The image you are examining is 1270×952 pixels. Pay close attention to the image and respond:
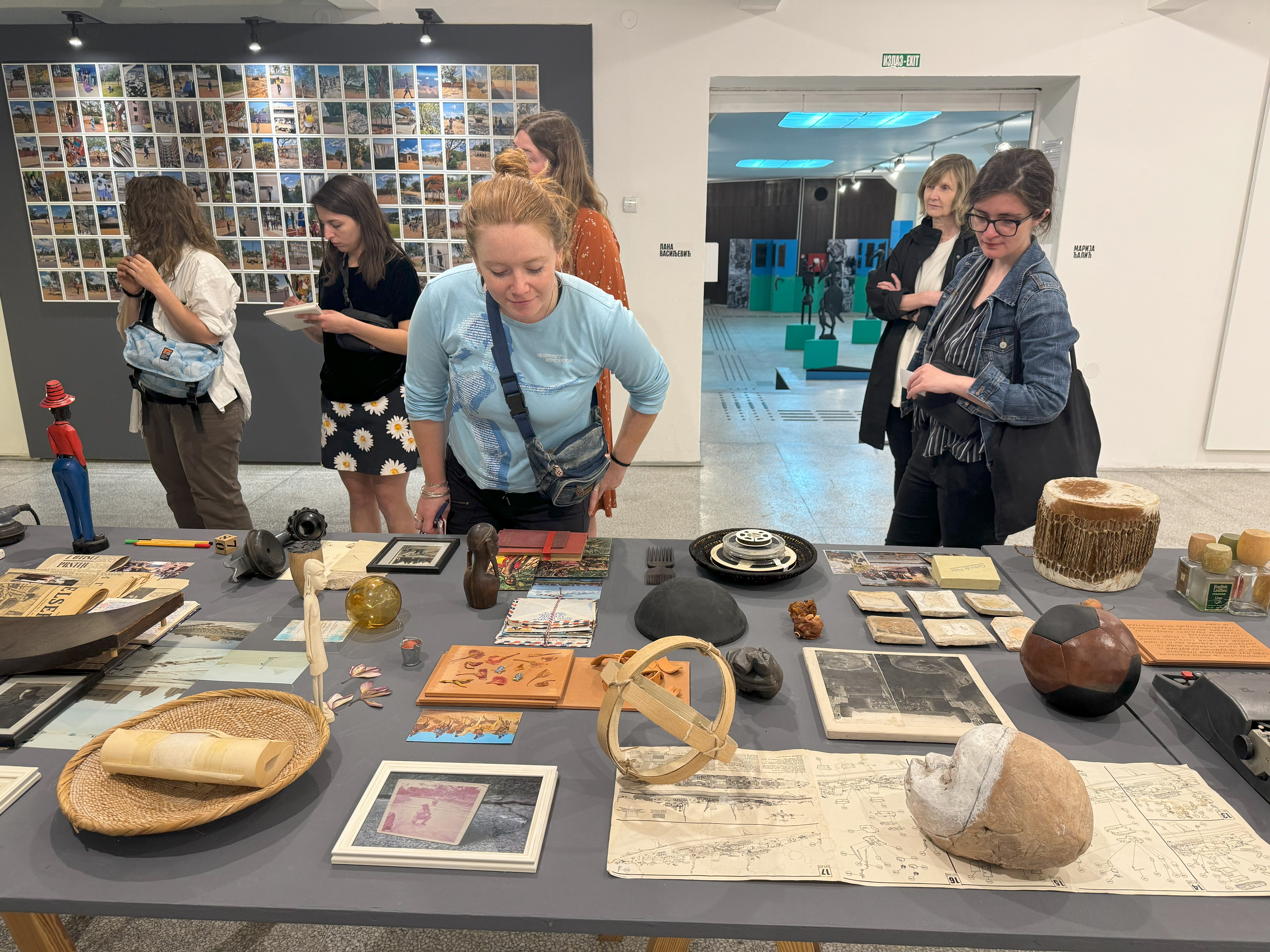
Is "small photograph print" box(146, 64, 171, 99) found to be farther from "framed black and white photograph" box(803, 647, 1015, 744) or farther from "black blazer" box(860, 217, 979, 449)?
"framed black and white photograph" box(803, 647, 1015, 744)

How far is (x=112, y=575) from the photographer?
159 centimetres

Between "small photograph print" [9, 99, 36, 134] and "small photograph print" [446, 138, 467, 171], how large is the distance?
7.45 feet

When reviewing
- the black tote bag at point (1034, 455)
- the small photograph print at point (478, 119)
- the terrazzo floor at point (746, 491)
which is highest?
the small photograph print at point (478, 119)

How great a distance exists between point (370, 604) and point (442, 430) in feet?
1.94

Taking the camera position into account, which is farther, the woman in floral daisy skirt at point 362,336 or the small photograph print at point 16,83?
the small photograph print at point 16,83

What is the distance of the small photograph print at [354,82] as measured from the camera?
4336 millimetres

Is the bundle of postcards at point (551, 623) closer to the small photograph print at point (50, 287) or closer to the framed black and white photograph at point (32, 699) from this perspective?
the framed black and white photograph at point (32, 699)

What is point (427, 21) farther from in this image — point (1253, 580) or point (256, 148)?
point (1253, 580)

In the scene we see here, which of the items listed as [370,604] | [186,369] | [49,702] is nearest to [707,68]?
[186,369]

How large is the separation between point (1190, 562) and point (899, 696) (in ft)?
2.60

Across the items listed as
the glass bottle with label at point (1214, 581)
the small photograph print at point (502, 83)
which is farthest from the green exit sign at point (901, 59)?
the glass bottle with label at point (1214, 581)

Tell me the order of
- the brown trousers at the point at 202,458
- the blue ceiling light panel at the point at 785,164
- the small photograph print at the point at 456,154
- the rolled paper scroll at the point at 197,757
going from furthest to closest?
the blue ceiling light panel at the point at 785,164
the small photograph print at the point at 456,154
the brown trousers at the point at 202,458
the rolled paper scroll at the point at 197,757

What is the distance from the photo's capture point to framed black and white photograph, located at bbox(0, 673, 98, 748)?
45.9 inches

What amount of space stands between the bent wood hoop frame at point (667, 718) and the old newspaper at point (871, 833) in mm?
38
